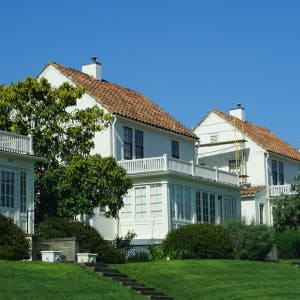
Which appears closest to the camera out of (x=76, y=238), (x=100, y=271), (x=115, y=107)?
(x=100, y=271)

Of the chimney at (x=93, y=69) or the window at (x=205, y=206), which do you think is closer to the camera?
the window at (x=205, y=206)

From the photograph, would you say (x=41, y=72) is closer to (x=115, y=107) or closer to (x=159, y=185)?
(x=115, y=107)

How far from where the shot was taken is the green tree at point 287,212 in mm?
48156

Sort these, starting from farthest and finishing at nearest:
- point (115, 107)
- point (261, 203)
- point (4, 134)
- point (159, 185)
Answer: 1. point (261, 203)
2. point (115, 107)
3. point (159, 185)
4. point (4, 134)

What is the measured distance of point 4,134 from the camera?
115 ft

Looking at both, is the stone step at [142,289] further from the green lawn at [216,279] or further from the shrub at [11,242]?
the shrub at [11,242]

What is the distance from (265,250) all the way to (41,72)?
57.4 feet

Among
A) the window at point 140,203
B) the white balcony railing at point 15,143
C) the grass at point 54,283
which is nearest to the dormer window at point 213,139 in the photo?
the window at point 140,203

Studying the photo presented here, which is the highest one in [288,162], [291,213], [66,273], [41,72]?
[41,72]

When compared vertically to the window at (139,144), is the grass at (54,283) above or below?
below

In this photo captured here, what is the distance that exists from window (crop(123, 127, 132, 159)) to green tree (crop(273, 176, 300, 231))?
29.9 feet

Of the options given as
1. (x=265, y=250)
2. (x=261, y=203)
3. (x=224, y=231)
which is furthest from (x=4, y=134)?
(x=261, y=203)

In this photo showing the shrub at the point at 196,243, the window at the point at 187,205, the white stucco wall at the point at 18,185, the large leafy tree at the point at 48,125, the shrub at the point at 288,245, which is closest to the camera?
the white stucco wall at the point at 18,185

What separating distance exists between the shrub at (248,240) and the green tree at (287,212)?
6.83m
